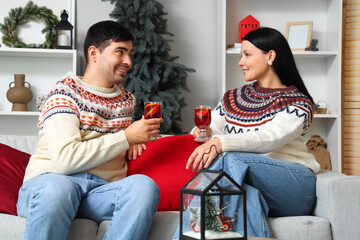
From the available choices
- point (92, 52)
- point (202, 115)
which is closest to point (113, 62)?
point (92, 52)

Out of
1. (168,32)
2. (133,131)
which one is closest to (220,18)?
(168,32)

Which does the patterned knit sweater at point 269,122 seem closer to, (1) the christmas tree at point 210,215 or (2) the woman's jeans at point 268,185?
(2) the woman's jeans at point 268,185

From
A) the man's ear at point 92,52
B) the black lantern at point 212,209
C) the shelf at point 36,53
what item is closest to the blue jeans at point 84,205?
the black lantern at point 212,209

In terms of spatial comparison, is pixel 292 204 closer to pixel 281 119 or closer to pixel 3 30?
pixel 281 119

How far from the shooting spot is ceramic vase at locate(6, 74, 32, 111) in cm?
344

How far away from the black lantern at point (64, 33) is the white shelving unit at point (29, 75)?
0.43ft

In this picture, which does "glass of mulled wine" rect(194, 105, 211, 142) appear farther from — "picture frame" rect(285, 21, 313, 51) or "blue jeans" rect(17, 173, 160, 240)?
"picture frame" rect(285, 21, 313, 51)

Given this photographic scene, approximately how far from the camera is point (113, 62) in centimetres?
216

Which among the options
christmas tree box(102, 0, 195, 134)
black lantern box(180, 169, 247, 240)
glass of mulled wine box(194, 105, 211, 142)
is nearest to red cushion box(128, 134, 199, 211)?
glass of mulled wine box(194, 105, 211, 142)

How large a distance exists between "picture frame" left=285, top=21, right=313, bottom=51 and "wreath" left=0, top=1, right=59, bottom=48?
1.78m

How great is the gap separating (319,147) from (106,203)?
2307mm

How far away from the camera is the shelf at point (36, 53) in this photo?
11.0 ft

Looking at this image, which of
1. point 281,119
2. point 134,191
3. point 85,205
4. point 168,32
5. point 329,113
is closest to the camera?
point 134,191

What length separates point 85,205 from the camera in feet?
6.20
